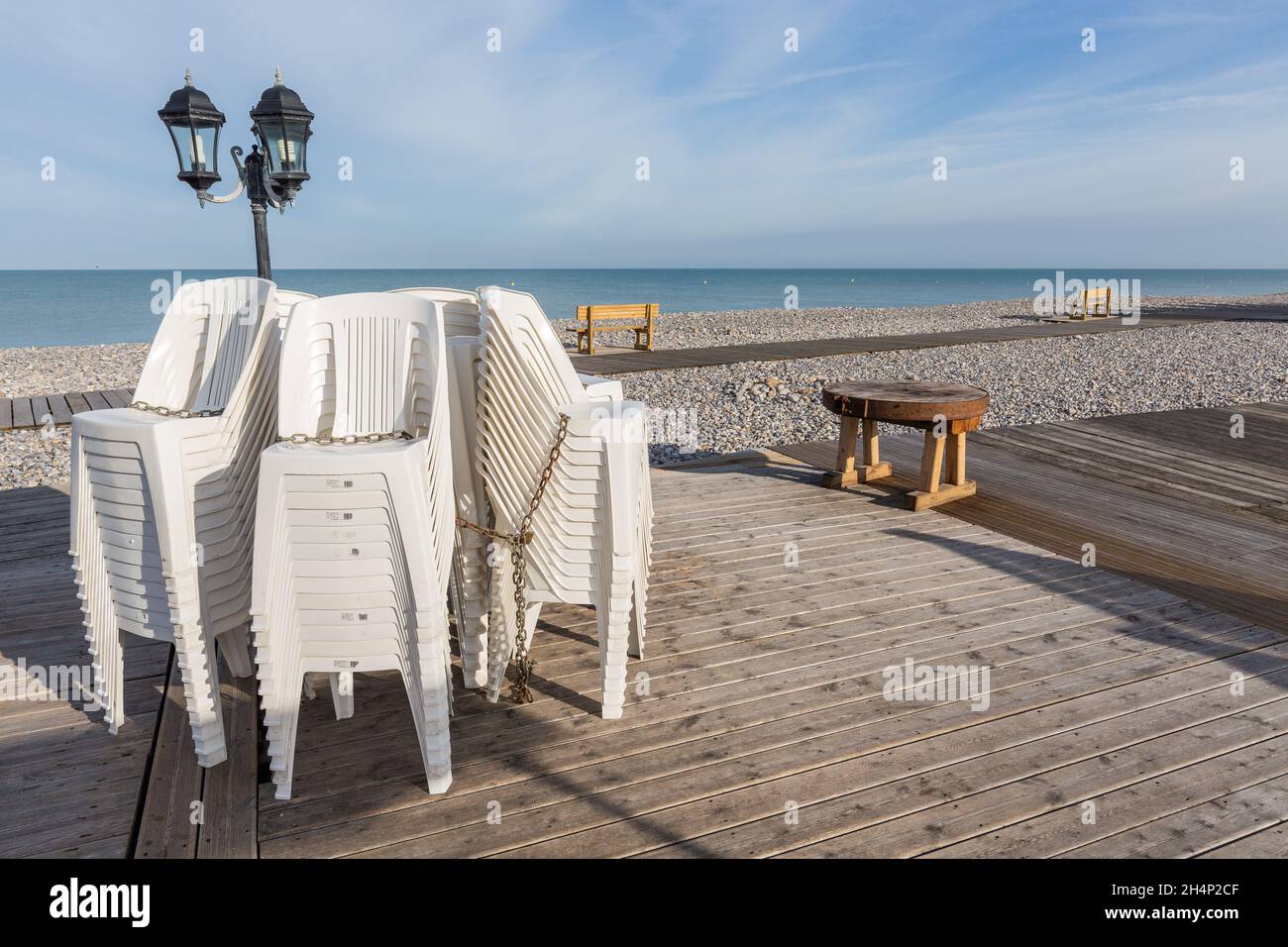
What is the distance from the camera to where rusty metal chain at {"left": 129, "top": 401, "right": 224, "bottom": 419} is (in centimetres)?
254

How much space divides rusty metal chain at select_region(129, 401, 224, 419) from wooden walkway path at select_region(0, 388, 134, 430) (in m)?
7.60

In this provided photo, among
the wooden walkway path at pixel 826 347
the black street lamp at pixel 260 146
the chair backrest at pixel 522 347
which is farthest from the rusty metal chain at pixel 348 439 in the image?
the wooden walkway path at pixel 826 347

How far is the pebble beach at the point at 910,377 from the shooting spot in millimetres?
8773

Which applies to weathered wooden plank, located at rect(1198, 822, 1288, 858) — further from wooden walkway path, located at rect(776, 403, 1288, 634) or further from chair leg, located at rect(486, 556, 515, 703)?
chair leg, located at rect(486, 556, 515, 703)

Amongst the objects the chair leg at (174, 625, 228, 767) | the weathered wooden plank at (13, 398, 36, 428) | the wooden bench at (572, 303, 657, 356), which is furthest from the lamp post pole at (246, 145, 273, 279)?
the wooden bench at (572, 303, 657, 356)

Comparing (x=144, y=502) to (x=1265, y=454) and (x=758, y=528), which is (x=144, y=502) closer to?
(x=758, y=528)

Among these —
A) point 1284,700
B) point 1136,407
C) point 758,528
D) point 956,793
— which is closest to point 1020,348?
point 1136,407

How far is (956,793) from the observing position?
2.33 m

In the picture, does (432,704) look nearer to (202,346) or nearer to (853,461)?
(202,346)

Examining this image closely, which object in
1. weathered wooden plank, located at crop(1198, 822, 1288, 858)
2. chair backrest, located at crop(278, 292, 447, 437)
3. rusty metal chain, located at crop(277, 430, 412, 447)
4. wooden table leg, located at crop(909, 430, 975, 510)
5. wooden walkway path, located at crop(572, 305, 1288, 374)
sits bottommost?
weathered wooden plank, located at crop(1198, 822, 1288, 858)

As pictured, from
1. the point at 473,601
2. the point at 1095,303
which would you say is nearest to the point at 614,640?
the point at 473,601

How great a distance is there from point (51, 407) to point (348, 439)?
980 centimetres

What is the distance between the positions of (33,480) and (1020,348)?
16.1m

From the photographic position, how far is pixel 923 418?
492cm
